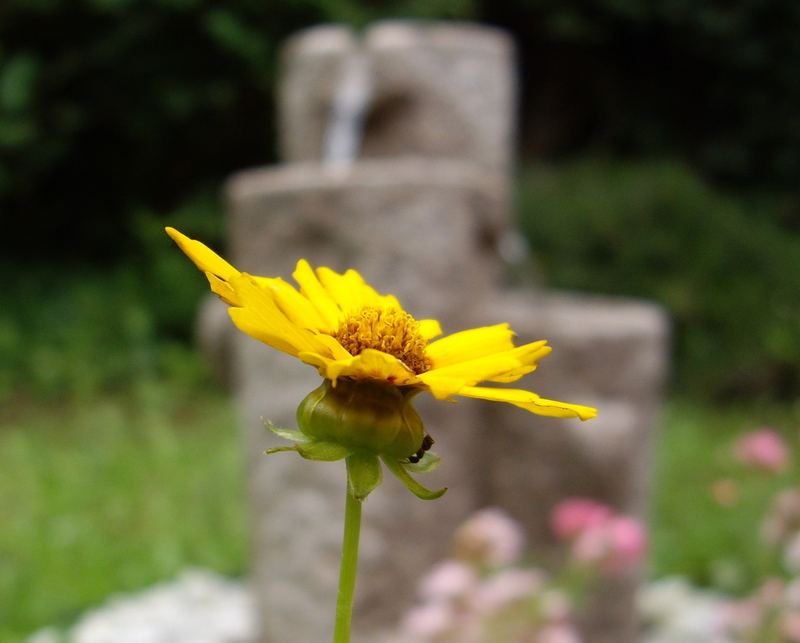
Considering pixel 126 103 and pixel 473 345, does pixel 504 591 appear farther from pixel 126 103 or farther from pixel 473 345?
pixel 126 103

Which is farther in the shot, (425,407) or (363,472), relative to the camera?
(425,407)

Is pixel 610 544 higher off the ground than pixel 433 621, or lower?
higher

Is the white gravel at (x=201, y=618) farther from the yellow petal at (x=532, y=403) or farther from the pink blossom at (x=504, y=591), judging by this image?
the yellow petal at (x=532, y=403)

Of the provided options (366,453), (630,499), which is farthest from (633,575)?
(366,453)

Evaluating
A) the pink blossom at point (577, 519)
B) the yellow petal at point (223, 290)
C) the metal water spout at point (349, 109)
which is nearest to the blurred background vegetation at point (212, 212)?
the metal water spout at point (349, 109)

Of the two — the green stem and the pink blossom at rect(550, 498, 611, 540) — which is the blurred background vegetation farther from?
the green stem

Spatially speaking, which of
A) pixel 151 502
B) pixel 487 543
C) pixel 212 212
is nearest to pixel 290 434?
pixel 487 543

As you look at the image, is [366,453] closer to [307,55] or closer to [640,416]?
[640,416]

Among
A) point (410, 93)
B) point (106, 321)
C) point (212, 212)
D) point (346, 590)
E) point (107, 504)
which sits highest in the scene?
point (212, 212)
